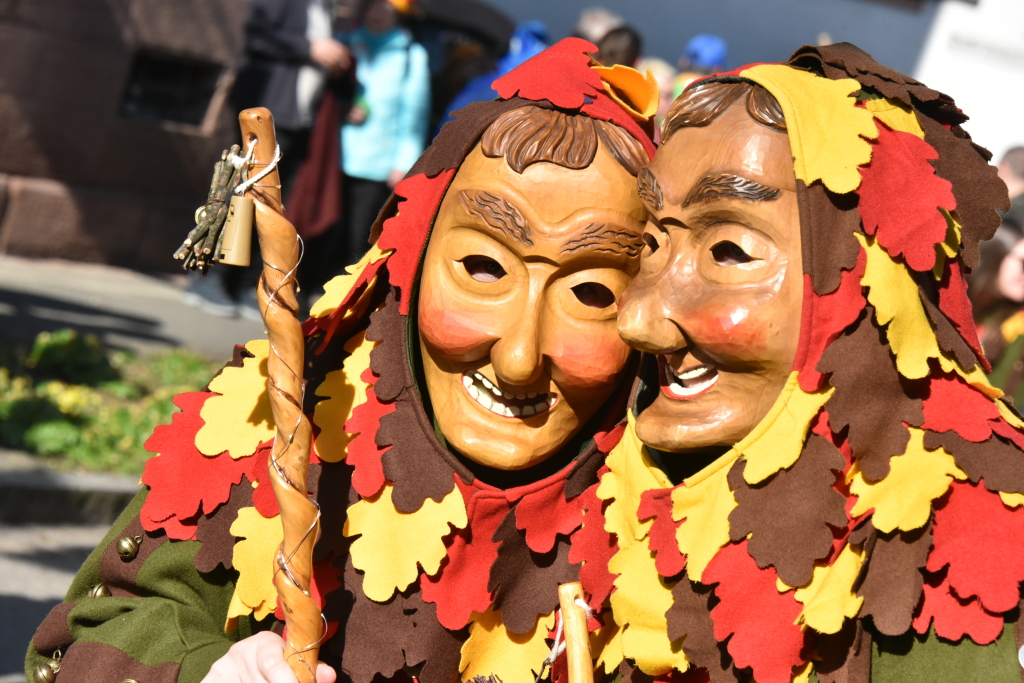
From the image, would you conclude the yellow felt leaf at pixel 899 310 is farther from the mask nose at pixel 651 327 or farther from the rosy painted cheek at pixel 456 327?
the rosy painted cheek at pixel 456 327

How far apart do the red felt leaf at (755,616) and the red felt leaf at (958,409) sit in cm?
33

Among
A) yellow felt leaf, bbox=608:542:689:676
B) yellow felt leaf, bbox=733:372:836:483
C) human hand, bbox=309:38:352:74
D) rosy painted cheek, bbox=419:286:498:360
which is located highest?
yellow felt leaf, bbox=733:372:836:483

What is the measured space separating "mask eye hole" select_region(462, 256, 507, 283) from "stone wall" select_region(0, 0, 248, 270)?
5345 millimetres

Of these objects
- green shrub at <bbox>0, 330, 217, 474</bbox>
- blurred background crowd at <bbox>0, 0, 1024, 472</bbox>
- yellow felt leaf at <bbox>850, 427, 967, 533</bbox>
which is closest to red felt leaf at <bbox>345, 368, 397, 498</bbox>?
yellow felt leaf at <bbox>850, 427, 967, 533</bbox>

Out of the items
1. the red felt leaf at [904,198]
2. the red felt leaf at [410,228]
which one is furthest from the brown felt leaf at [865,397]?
the red felt leaf at [410,228]

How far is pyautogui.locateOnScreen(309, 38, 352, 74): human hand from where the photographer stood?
576 cm

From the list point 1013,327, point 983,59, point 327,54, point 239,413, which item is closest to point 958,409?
point 239,413

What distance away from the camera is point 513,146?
202 cm

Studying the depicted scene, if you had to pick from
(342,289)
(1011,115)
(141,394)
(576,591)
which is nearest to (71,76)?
(141,394)

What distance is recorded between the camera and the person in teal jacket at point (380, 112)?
598cm

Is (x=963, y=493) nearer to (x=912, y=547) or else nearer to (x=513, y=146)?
(x=912, y=547)

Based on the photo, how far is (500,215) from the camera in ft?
6.49

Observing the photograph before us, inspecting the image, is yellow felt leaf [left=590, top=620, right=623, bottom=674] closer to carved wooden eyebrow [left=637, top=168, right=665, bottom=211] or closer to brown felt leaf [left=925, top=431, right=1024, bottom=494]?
brown felt leaf [left=925, top=431, right=1024, bottom=494]

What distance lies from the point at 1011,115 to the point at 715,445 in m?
10.2
